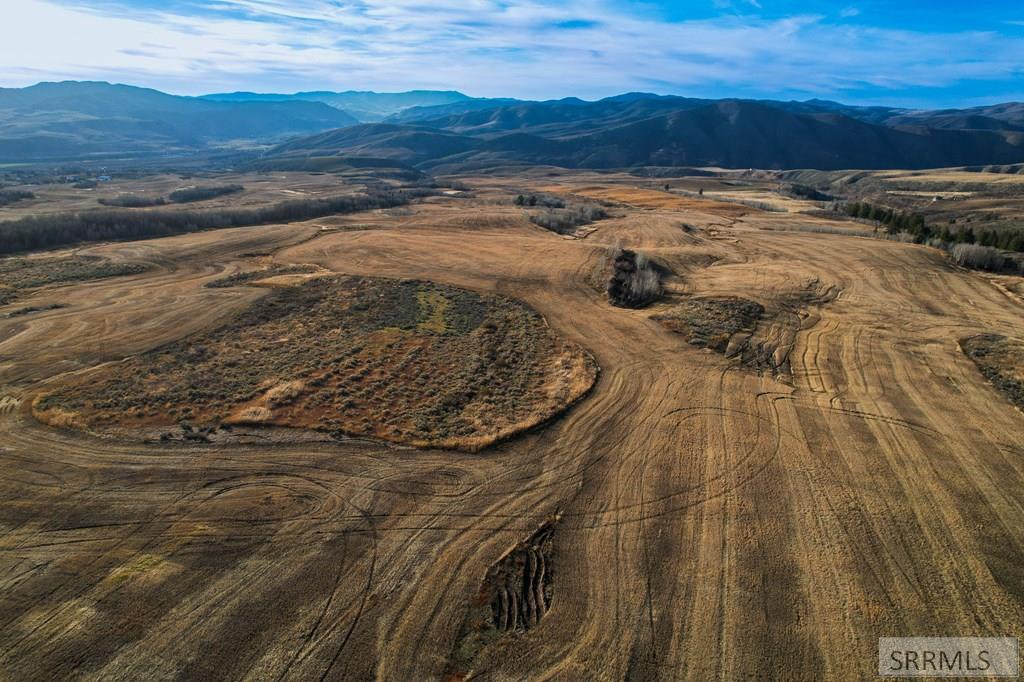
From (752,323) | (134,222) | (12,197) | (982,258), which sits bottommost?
(752,323)

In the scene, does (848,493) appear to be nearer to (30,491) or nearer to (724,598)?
(724,598)

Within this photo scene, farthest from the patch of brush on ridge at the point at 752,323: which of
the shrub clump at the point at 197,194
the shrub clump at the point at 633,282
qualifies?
the shrub clump at the point at 197,194

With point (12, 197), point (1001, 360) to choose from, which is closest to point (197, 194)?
point (12, 197)

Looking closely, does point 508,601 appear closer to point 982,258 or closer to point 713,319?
point 713,319

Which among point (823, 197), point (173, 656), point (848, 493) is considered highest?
point (823, 197)

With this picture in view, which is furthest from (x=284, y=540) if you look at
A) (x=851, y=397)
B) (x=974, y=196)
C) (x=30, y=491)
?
(x=974, y=196)
